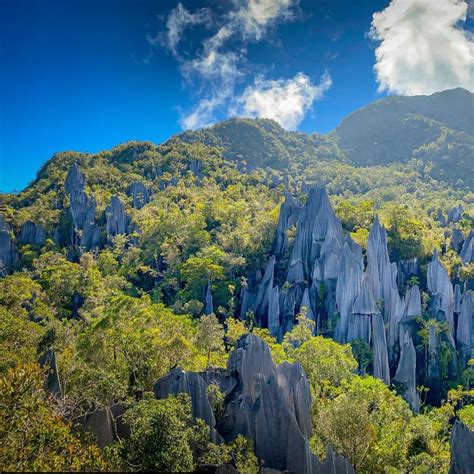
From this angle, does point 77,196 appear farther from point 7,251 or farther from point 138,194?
point 7,251

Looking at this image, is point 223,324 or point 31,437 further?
point 223,324

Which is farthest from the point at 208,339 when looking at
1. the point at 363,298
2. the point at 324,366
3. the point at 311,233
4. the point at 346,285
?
the point at 311,233

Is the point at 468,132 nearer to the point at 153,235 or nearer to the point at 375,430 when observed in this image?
the point at 153,235

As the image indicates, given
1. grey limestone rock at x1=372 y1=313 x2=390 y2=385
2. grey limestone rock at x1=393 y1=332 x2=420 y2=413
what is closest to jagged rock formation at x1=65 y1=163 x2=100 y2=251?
grey limestone rock at x1=372 y1=313 x2=390 y2=385

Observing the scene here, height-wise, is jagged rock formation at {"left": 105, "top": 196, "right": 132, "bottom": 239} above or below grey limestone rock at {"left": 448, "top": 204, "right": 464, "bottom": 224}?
above

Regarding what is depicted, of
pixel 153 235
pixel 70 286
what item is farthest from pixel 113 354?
pixel 153 235

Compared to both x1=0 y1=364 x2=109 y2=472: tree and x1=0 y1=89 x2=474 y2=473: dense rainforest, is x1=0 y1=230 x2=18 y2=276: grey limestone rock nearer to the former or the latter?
x1=0 y1=89 x2=474 y2=473: dense rainforest
